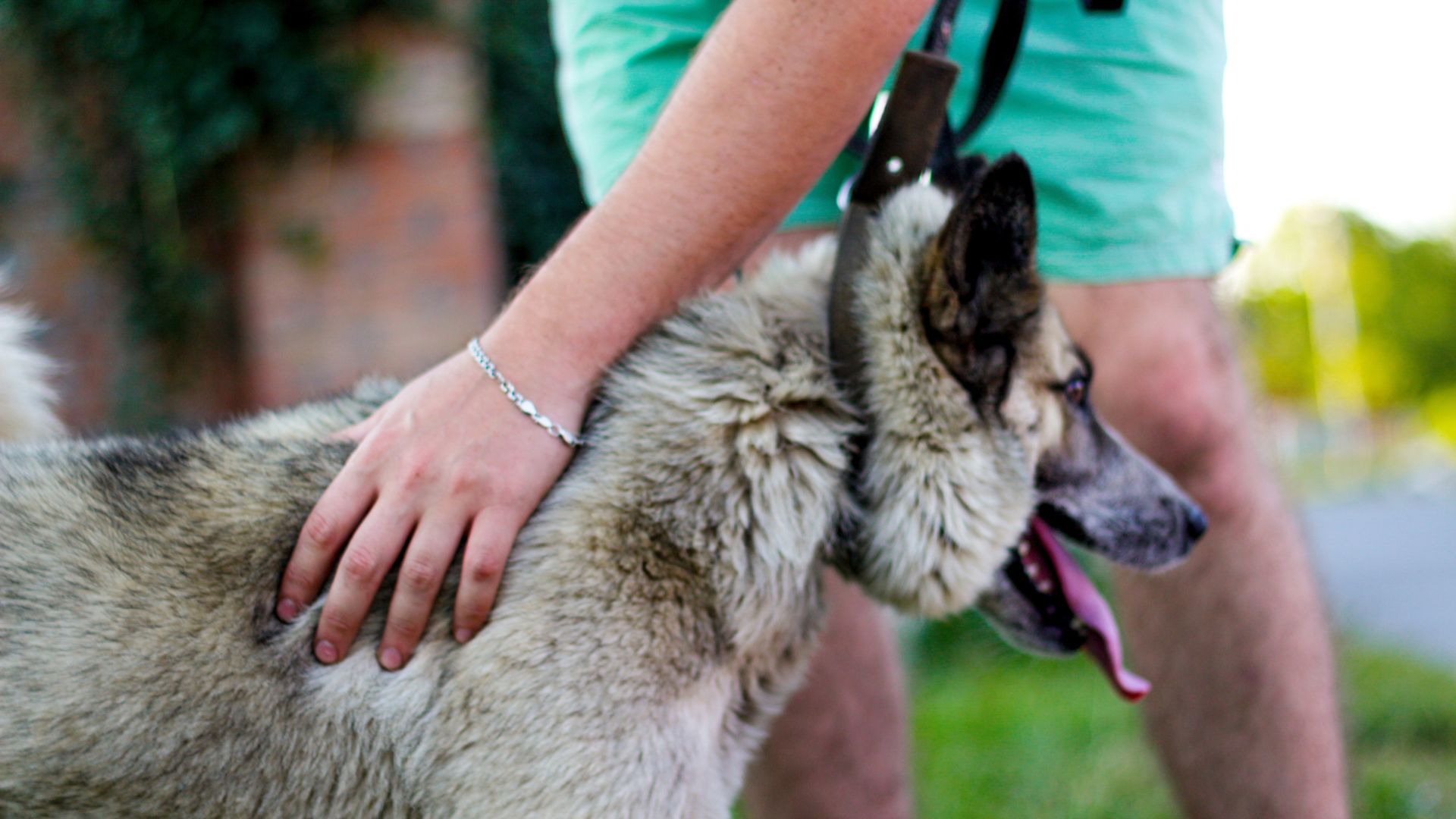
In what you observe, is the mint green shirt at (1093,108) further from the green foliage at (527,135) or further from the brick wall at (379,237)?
the green foliage at (527,135)

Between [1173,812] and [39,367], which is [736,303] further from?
[1173,812]

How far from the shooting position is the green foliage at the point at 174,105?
4.82 meters

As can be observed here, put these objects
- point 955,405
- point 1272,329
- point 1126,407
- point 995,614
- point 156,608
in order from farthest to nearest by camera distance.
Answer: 1. point 1272,329
2. point 1126,407
3. point 995,614
4. point 955,405
5. point 156,608

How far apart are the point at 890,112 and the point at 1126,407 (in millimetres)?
841

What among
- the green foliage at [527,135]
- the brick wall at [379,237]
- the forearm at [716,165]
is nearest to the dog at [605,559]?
the forearm at [716,165]

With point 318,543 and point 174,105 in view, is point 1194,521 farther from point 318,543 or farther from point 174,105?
point 174,105

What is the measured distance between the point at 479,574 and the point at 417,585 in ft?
0.25

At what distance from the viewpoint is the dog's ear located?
1629 mm

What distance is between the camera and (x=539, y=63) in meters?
5.34

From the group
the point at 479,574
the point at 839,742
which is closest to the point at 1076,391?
the point at 839,742

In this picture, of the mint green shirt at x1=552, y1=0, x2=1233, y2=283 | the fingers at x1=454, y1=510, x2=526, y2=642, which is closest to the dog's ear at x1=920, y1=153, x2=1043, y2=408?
the mint green shirt at x1=552, y1=0, x2=1233, y2=283

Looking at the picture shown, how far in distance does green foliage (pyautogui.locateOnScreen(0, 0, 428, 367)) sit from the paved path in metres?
4.17

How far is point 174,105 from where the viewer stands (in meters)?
4.89

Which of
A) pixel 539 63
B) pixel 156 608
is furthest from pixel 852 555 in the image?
pixel 539 63
